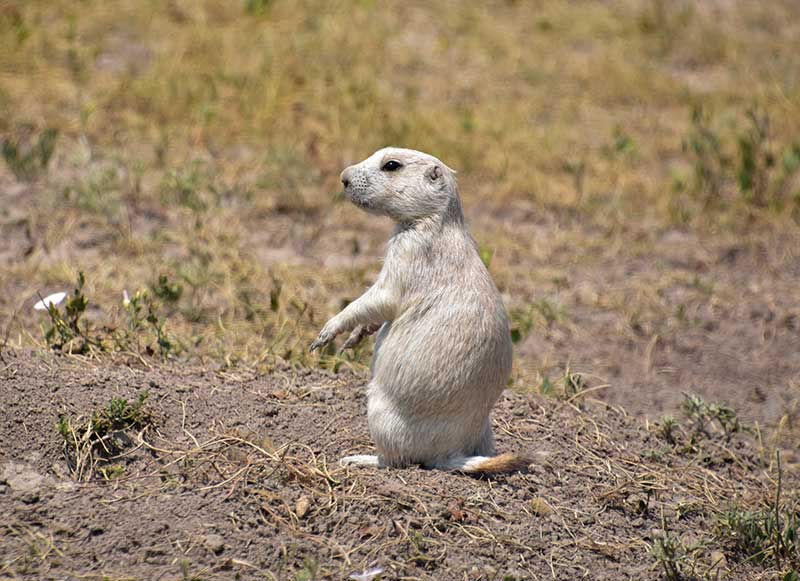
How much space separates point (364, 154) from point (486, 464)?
4.51 metres

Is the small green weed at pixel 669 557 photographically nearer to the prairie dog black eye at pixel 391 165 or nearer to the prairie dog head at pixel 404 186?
the prairie dog head at pixel 404 186

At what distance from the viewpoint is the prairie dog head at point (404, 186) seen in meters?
3.95

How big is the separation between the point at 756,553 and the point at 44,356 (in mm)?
3091

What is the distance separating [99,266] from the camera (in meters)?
6.29

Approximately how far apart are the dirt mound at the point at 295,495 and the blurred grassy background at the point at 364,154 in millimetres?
710

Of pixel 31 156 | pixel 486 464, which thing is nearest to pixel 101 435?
pixel 486 464

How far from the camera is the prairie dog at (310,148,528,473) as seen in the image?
12.4 ft

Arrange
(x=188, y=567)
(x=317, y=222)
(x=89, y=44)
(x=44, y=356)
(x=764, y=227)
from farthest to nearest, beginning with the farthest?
1. (x=89, y=44)
2. (x=764, y=227)
3. (x=317, y=222)
4. (x=44, y=356)
5. (x=188, y=567)

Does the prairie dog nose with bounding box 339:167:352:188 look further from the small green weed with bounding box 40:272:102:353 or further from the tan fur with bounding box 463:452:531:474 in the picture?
the small green weed with bounding box 40:272:102:353

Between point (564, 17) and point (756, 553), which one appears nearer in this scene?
point (756, 553)

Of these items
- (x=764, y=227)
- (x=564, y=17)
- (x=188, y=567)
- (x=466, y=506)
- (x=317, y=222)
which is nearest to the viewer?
(x=188, y=567)

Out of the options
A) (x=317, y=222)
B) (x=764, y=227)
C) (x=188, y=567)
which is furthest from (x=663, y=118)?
(x=188, y=567)

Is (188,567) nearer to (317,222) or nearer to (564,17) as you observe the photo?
(317,222)

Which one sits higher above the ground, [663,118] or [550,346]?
[663,118]
